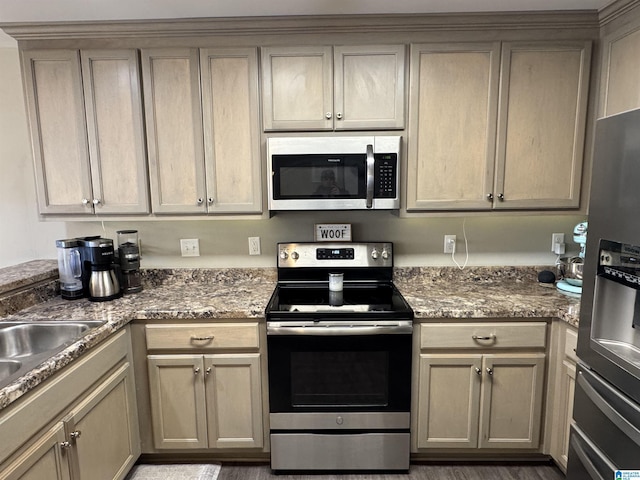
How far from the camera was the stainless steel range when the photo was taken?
184 cm

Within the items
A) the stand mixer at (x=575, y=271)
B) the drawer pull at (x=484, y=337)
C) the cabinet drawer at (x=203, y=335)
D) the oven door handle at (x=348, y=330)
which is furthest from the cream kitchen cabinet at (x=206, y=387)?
the stand mixer at (x=575, y=271)

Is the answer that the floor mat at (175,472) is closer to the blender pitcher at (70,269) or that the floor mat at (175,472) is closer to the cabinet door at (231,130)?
the blender pitcher at (70,269)

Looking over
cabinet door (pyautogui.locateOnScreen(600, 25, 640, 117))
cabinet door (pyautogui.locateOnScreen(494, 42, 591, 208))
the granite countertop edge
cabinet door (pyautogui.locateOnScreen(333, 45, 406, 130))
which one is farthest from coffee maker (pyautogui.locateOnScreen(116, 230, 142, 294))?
cabinet door (pyautogui.locateOnScreen(600, 25, 640, 117))

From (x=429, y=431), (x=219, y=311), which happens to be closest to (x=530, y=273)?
(x=429, y=431)

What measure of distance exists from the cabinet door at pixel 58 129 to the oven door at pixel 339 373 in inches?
54.8

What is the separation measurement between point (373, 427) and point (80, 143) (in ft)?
7.12

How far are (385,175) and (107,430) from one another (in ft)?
5.88

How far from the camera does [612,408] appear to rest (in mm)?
1283

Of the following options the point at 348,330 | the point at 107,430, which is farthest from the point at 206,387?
the point at 348,330

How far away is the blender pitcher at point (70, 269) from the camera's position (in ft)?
6.59

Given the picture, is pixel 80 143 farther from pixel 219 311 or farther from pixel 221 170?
pixel 219 311

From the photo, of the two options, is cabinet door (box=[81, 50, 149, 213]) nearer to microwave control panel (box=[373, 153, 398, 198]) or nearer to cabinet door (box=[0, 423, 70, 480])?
cabinet door (box=[0, 423, 70, 480])

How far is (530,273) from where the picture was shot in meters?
2.39

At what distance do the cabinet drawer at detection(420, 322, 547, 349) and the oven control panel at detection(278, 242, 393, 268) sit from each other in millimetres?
572
